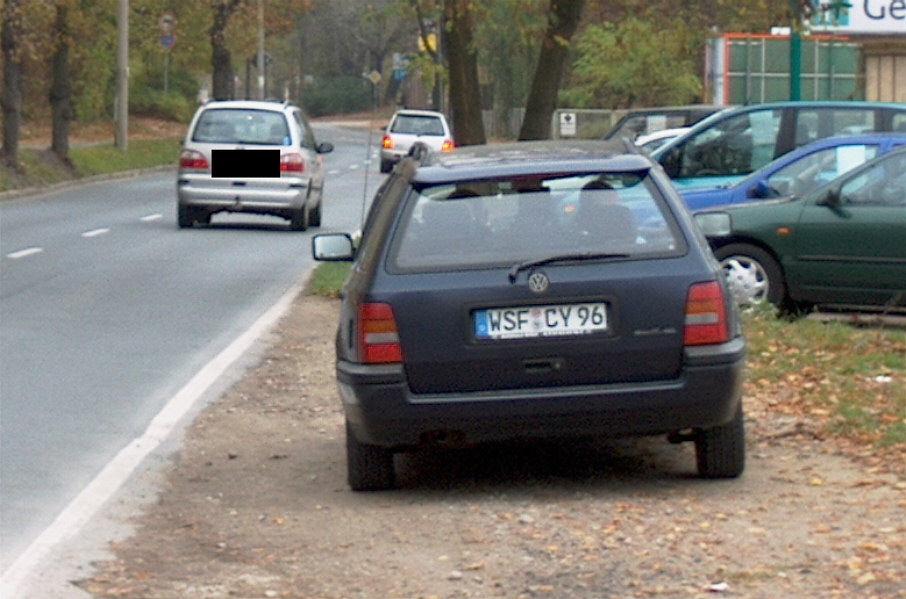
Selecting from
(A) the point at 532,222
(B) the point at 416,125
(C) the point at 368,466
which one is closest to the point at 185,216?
(C) the point at 368,466

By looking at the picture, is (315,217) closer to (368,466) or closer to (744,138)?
(744,138)

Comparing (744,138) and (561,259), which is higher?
(744,138)

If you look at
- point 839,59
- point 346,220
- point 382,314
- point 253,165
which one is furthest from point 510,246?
point 839,59

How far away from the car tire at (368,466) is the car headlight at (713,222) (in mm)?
2401

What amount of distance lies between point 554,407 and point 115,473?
2334mm

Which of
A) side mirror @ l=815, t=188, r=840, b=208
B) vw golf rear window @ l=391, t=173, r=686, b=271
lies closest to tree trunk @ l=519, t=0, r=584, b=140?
side mirror @ l=815, t=188, r=840, b=208

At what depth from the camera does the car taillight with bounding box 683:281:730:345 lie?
7348 millimetres

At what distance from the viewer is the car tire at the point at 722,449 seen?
770 cm

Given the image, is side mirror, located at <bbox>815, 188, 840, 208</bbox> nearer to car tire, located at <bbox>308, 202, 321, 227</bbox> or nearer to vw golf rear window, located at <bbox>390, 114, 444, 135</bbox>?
Result: car tire, located at <bbox>308, 202, 321, 227</bbox>

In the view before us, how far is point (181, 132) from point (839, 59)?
34.0 meters

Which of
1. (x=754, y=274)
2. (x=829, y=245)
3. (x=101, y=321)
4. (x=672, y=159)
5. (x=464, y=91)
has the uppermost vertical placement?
(x=464, y=91)

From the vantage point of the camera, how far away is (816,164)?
15.7 m

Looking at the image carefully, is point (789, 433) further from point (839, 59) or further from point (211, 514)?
point (839, 59)

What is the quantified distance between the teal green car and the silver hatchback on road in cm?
1250
